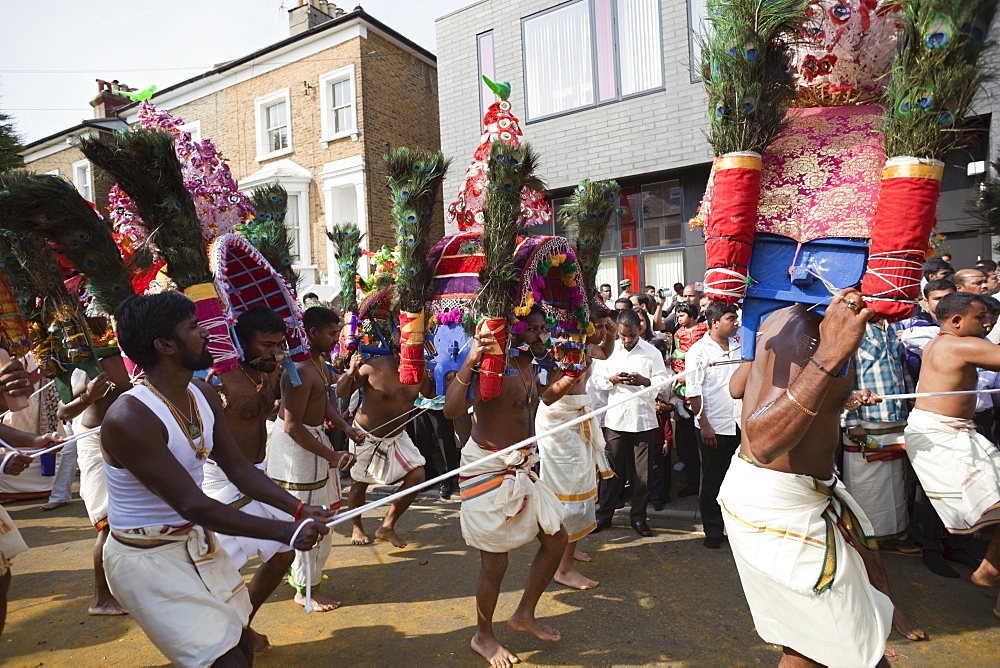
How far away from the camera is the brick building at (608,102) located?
35.3 feet

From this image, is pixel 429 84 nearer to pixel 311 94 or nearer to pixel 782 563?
pixel 311 94

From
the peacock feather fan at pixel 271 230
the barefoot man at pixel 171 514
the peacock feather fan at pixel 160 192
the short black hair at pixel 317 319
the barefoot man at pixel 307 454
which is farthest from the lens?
the peacock feather fan at pixel 271 230

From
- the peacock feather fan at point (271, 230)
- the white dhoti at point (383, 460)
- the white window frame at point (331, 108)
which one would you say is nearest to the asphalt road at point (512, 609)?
A: the white dhoti at point (383, 460)

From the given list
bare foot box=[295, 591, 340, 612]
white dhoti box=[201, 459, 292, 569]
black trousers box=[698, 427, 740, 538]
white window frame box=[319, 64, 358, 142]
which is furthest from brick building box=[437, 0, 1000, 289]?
white dhoti box=[201, 459, 292, 569]

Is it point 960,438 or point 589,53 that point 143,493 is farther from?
point 589,53

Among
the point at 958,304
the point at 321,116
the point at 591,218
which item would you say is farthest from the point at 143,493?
the point at 321,116

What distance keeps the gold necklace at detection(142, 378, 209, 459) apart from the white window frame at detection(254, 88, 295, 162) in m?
16.2

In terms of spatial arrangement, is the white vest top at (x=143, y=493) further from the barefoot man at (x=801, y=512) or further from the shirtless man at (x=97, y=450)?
the barefoot man at (x=801, y=512)

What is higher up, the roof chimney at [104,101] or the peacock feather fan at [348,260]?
the roof chimney at [104,101]

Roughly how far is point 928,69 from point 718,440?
3.98 m

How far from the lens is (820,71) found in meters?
2.46

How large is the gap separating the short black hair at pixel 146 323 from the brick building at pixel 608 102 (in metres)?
9.54

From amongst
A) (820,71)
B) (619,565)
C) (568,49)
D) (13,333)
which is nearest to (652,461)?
(619,565)

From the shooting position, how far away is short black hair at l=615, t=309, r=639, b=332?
19.9 ft
